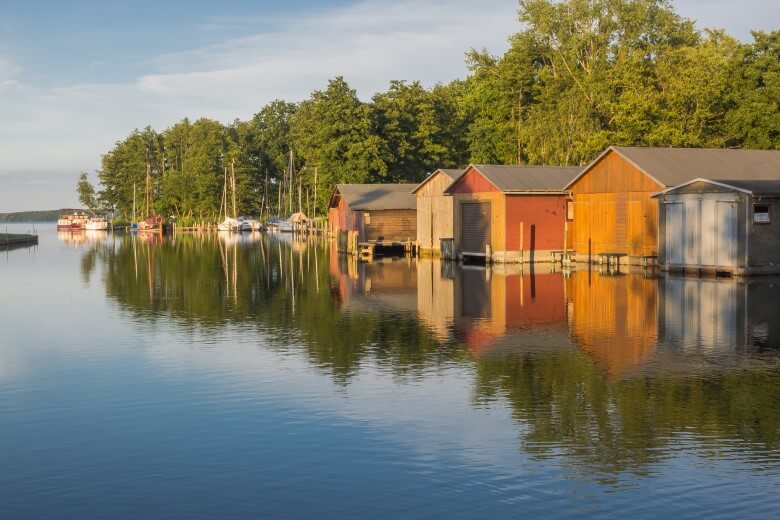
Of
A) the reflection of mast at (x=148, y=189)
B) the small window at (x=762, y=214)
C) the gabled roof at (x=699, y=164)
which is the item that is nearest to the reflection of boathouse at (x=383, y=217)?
the gabled roof at (x=699, y=164)

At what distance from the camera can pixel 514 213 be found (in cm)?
5359

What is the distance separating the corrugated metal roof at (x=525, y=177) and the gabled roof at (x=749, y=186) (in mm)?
11402

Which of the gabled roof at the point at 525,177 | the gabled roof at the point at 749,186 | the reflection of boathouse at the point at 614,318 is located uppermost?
the gabled roof at the point at 525,177

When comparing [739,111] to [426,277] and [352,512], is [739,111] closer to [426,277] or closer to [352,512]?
[426,277]

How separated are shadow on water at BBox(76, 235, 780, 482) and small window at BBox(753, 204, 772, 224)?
11.9ft

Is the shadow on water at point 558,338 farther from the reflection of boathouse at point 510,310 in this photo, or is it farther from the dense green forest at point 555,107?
the dense green forest at point 555,107

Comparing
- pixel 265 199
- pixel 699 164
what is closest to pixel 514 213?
pixel 699 164

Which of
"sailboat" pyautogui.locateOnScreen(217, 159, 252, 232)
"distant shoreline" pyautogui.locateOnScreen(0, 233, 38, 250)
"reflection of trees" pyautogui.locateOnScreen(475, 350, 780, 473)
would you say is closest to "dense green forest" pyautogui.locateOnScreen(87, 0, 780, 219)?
"sailboat" pyautogui.locateOnScreen(217, 159, 252, 232)

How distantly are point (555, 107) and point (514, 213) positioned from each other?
141 ft

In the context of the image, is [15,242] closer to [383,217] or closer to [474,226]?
[383,217]

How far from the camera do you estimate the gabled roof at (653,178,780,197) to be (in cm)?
4041

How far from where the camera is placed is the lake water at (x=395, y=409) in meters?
11.3

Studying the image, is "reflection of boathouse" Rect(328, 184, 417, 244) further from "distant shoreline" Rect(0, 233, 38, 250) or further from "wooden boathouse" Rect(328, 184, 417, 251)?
"distant shoreline" Rect(0, 233, 38, 250)

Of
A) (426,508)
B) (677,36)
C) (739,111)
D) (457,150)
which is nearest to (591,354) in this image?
(426,508)
